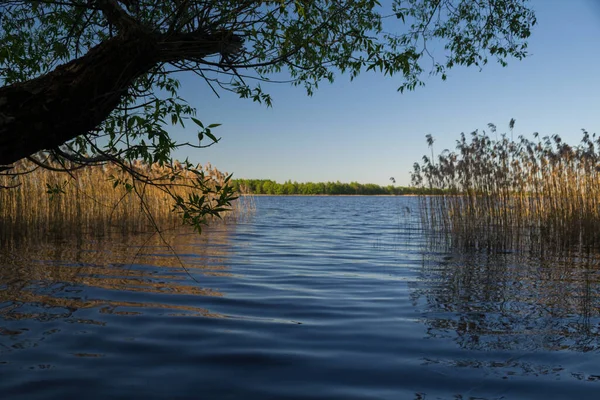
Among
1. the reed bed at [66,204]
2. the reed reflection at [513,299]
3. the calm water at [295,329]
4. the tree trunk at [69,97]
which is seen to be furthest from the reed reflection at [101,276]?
the reed reflection at [513,299]

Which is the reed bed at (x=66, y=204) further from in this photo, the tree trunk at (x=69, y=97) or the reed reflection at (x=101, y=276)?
the tree trunk at (x=69, y=97)

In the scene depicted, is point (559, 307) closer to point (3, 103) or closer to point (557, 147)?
point (3, 103)

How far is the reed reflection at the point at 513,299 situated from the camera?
4508 mm

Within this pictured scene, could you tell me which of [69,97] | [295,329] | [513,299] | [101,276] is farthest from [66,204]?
[513,299]

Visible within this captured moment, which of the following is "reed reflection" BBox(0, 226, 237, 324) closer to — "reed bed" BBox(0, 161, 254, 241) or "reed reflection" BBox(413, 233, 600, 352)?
"reed bed" BBox(0, 161, 254, 241)

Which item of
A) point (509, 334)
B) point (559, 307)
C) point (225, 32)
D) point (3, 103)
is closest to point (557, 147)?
point (559, 307)

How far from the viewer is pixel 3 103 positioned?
3.14 meters

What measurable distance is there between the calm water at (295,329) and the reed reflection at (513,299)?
27 millimetres

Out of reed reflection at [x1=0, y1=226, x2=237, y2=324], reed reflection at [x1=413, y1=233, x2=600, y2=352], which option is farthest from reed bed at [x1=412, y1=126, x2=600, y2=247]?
reed reflection at [x1=0, y1=226, x2=237, y2=324]

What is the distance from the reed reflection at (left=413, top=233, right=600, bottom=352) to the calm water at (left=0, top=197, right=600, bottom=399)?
3 cm

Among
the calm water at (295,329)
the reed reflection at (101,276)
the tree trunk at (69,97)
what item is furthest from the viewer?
the reed reflection at (101,276)

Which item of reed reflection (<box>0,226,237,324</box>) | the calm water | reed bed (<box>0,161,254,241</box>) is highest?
reed bed (<box>0,161,254,241</box>)

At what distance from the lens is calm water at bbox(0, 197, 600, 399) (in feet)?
11.2

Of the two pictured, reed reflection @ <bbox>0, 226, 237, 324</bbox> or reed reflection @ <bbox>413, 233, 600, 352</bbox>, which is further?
→ reed reflection @ <bbox>0, 226, 237, 324</bbox>
